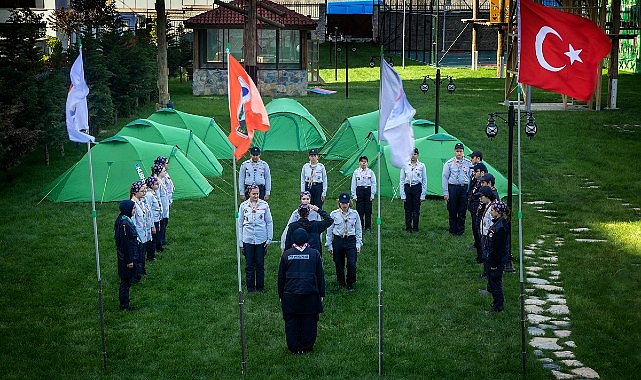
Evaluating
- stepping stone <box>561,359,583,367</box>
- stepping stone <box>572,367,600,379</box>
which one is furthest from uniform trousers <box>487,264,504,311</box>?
stepping stone <box>572,367,600,379</box>

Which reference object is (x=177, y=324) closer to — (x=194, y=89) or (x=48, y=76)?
(x=48, y=76)

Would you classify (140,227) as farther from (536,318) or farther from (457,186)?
(457,186)

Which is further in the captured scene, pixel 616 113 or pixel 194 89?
pixel 194 89

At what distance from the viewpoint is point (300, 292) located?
11.7 m

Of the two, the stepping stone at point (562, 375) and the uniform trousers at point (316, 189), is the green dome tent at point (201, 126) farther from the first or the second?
the stepping stone at point (562, 375)

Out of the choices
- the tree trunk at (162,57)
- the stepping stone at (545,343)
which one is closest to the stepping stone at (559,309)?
the stepping stone at (545,343)

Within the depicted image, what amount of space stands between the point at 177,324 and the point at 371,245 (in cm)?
542

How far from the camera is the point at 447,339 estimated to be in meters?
12.5

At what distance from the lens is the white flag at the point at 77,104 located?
12.4m

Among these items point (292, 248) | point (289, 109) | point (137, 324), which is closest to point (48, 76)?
point (289, 109)

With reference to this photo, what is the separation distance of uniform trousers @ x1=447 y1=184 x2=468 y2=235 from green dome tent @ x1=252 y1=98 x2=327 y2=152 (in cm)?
1020

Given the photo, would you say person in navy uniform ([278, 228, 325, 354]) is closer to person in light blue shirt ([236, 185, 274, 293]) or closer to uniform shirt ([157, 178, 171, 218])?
person in light blue shirt ([236, 185, 274, 293])

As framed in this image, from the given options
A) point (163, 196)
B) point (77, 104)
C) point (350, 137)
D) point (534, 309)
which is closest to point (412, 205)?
point (163, 196)

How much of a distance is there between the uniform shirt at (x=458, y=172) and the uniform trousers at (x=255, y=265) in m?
5.11
